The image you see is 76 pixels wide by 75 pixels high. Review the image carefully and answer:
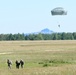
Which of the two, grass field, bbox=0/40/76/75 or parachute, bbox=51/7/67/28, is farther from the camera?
parachute, bbox=51/7/67/28

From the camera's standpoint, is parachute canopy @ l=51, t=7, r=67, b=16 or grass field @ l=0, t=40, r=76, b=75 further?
parachute canopy @ l=51, t=7, r=67, b=16

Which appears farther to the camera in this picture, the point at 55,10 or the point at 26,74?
the point at 55,10

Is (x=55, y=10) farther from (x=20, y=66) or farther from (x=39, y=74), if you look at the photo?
(x=39, y=74)

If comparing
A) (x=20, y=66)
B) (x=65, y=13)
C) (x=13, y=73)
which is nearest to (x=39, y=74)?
(x=13, y=73)

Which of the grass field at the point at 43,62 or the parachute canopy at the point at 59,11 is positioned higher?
the parachute canopy at the point at 59,11

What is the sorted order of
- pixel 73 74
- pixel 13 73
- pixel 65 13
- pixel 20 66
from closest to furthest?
1. pixel 73 74
2. pixel 13 73
3. pixel 20 66
4. pixel 65 13

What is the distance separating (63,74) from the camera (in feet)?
97.1

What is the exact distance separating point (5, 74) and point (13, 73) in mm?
1072

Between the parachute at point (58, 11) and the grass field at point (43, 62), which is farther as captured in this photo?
the parachute at point (58, 11)

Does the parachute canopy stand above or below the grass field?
above

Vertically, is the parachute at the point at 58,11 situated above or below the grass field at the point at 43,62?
above

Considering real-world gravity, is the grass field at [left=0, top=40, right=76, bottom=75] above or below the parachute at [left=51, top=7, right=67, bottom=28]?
below

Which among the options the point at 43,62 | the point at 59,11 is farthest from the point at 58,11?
the point at 43,62

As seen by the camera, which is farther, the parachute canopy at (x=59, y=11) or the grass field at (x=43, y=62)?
the parachute canopy at (x=59, y=11)
